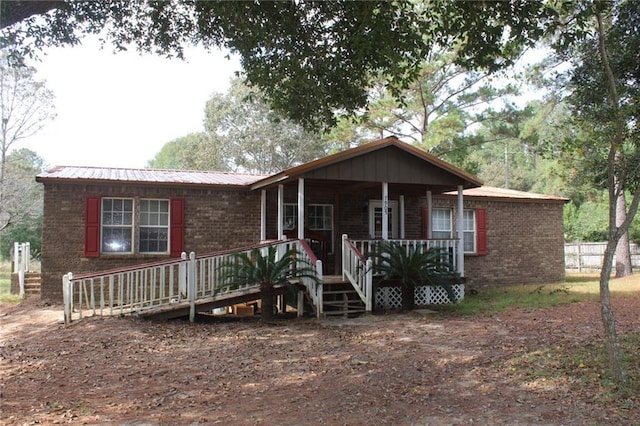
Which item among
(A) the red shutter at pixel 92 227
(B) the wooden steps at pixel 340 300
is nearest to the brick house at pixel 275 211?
(A) the red shutter at pixel 92 227

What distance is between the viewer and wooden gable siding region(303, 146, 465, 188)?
11133mm

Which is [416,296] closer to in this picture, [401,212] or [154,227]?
[401,212]

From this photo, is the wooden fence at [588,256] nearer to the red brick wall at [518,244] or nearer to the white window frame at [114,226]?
the red brick wall at [518,244]

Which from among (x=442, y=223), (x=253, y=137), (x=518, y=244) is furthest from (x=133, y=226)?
(x=253, y=137)

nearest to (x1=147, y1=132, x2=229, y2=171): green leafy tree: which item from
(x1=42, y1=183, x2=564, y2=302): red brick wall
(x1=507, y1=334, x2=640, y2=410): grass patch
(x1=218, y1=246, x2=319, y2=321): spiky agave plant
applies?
(x1=42, y1=183, x2=564, y2=302): red brick wall

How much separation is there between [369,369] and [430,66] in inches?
659

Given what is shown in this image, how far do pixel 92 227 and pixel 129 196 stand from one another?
109 cm

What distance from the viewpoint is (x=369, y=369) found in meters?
Result: 6.09

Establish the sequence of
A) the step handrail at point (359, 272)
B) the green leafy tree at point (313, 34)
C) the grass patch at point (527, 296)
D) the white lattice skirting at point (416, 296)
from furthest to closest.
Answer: the white lattice skirting at point (416, 296) < the grass patch at point (527, 296) < the step handrail at point (359, 272) < the green leafy tree at point (313, 34)

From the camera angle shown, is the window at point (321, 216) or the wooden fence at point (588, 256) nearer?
the window at point (321, 216)

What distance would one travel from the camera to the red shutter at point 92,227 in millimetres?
11812

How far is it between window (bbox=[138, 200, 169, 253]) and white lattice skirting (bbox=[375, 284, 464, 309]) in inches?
211

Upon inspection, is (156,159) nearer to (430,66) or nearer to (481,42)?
(430,66)

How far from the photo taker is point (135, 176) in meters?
12.7
